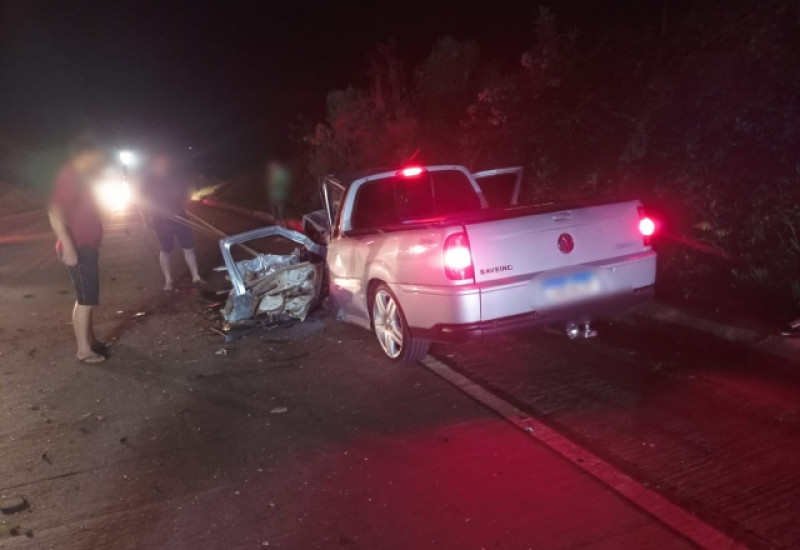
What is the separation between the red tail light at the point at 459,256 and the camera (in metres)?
5.02

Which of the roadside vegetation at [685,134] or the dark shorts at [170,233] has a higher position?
the roadside vegetation at [685,134]

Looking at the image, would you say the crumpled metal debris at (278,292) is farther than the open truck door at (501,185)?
Yes

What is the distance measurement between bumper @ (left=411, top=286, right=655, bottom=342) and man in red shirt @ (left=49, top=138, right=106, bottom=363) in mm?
3471

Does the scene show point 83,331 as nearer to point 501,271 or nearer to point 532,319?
point 501,271

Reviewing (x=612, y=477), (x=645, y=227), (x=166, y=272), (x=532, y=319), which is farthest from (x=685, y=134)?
(x=166, y=272)

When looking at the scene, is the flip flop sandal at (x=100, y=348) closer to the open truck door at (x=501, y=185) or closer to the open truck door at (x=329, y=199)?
the open truck door at (x=329, y=199)

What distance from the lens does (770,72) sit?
25.8ft

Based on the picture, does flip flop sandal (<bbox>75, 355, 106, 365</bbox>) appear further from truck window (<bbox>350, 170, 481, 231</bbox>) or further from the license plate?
the license plate

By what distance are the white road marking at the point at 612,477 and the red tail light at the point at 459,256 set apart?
0.96 metres

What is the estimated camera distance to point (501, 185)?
10.7m

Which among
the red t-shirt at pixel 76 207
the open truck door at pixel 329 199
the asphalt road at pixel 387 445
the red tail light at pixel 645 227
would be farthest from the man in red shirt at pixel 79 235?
the red tail light at pixel 645 227

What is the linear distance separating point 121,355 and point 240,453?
3.16 m

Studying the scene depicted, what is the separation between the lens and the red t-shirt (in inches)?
271

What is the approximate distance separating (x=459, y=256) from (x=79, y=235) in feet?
13.4
